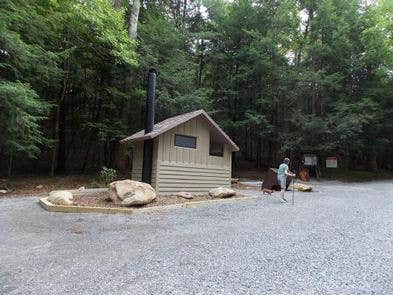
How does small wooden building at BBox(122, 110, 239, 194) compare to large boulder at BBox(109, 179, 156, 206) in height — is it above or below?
above

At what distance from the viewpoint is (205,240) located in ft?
19.2

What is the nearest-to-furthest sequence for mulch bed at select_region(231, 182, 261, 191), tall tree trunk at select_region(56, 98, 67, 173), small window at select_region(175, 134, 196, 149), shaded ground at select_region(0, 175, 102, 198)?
1. small window at select_region(175, 134, 196, 149)
2. shaded ground at select_region(0, 175, 102, 198)
3. mulch bed at select_region(231, 182, 261, 191)
4. tall tree trunk at select_region(56, 98, 67, 173)

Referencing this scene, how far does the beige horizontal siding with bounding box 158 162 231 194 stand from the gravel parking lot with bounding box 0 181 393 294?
3145 mm

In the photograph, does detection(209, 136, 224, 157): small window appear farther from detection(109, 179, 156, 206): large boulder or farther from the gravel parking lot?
the gravel parking lot

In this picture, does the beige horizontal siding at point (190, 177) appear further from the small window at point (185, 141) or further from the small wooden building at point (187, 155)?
the small window at point (185, 141)

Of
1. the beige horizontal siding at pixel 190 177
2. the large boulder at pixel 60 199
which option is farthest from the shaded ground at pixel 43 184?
the beige horizontal siding at pixel 190 177

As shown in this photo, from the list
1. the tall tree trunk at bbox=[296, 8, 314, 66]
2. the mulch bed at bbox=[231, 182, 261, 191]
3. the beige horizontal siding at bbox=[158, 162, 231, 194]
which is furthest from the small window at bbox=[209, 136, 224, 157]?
the tall tree trunk at bbox=[296, 8, 314, 66]

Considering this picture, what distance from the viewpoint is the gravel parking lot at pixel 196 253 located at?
386cm

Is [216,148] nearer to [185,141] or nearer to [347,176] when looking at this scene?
[185,141]

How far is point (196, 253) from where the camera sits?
5074mm

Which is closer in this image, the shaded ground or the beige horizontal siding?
the beige horizontal siding

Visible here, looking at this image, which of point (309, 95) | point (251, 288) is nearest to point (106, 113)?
point (309, 95)

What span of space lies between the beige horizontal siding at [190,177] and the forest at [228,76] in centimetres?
558

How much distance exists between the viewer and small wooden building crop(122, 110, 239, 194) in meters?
11.6
